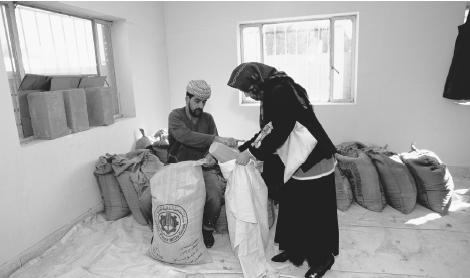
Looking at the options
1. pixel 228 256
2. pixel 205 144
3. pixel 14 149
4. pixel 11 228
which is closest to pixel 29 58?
pixel 14 149

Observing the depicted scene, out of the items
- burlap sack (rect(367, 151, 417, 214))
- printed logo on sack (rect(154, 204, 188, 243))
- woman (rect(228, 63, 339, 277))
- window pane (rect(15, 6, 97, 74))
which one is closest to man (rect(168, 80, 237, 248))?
printed logo on sack (rect(154, 204, 188, 243))

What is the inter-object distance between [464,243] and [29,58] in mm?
3305

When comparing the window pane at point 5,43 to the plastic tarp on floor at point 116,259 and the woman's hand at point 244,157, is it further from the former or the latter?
the woman's hand at point 244,157

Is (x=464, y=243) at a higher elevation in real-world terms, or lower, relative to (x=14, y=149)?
lower

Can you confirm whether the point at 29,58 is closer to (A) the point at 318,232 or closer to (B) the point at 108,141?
(B) the point at 108,141

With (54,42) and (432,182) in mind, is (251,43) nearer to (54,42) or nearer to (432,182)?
(54,42)

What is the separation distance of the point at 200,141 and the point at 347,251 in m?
1.26

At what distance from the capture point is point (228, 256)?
2.10 m

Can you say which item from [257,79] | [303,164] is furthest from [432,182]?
[257,79]

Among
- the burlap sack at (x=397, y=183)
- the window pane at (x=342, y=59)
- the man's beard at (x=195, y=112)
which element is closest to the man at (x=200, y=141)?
the man's beard at (x=195, y=112)

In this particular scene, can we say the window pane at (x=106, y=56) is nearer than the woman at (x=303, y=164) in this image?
No

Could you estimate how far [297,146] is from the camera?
168 centimetres

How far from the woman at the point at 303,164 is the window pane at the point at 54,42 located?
159 centimetres

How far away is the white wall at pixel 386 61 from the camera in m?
3.23
